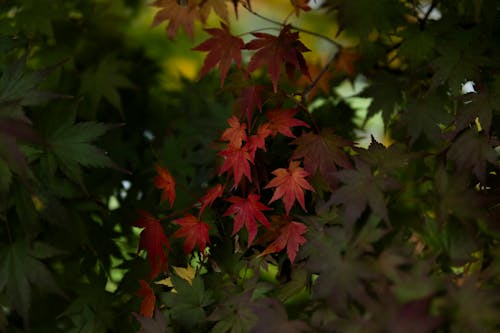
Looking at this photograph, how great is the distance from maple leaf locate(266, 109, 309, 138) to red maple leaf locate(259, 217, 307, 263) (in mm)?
245

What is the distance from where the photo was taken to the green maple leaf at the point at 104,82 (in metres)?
2.14

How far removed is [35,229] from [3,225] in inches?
14.2

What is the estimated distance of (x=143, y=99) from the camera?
8.50 feet

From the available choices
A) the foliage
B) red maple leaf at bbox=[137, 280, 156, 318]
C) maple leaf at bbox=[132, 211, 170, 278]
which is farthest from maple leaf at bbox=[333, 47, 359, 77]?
red maple leaf at bbox=[137, 280, 156, 318]

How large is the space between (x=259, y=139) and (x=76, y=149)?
0.48m

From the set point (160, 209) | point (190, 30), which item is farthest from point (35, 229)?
point (190, 30)

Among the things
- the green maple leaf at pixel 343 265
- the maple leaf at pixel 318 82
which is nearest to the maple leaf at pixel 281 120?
the green maple leaf at pixel 343 265

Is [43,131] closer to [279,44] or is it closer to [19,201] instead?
[19,201]

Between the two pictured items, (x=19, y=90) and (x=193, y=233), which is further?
(x=193, y=233)

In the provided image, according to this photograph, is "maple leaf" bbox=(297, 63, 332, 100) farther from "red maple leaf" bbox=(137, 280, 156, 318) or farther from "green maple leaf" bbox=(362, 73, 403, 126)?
"red maple leaf" bbox=(137, 280, 156, 318)

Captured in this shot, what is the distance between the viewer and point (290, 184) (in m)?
1.55

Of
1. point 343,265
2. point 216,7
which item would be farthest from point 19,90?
point 343,265

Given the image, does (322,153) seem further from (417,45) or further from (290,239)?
(417,45)

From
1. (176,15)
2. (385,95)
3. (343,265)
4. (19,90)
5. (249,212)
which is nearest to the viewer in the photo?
(343,265)
